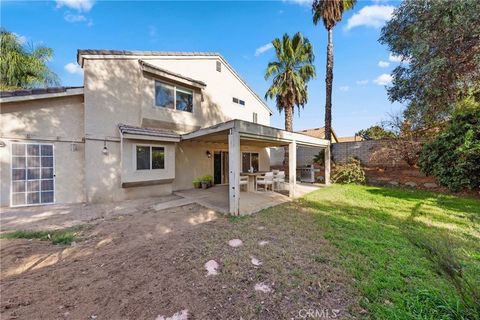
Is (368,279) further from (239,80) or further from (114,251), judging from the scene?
(239,80)

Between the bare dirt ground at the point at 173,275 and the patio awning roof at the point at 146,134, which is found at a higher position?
the patio awning roof at the point at 146,134

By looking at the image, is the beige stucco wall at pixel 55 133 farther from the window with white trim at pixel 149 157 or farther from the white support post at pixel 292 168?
the white support post at pixel 292 168

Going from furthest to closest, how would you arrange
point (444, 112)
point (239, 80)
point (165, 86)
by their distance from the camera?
point (239, 80) < point (165, 86) < point (444, 112)

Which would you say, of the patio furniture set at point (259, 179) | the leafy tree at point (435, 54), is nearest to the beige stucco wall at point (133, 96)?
the patio furniture set at point (259, 179)

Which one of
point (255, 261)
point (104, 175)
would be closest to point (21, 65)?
Result: point (104, 175)

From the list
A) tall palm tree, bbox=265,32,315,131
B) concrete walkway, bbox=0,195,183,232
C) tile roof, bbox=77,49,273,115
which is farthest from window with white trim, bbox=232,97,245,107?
concrete walkway, bbox=0,195,183,232

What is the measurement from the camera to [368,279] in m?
3.07

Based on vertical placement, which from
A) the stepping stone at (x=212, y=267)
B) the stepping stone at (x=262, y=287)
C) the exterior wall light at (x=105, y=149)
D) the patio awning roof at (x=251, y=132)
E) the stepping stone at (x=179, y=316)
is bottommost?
the stepping stone at (x=179, y=316)

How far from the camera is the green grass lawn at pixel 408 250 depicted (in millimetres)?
1940

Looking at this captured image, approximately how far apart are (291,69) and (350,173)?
913 cm

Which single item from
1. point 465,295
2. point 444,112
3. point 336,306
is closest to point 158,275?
point 336,306

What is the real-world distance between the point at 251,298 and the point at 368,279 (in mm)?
1895

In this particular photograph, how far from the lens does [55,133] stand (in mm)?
8023

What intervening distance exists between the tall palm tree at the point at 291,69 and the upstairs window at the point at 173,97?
25.8ft
